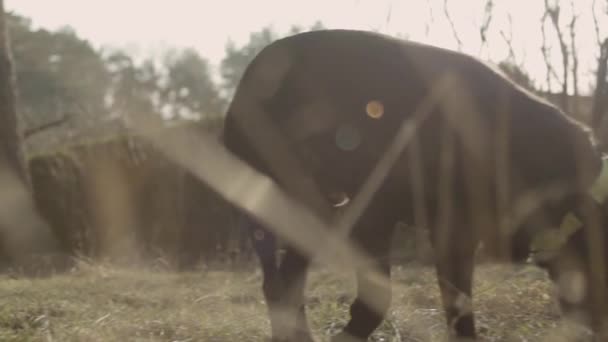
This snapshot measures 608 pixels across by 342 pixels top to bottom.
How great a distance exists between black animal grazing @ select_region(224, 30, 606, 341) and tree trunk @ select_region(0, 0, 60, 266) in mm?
5530

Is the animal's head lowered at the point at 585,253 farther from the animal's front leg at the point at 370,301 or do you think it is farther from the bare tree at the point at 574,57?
the bare tree at the point at 574,57

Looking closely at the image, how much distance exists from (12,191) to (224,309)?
4.90m

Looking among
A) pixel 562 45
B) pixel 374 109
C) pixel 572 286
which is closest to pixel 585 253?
pixel 572 286

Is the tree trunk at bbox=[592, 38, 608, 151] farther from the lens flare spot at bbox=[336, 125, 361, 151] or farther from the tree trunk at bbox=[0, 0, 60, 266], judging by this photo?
the tree trunk at bbox=[0, 0, 60, 266]

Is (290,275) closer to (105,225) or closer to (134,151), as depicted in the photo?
(105,225)

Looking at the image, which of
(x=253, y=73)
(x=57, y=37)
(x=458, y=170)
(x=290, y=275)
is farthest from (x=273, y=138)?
(x=57, y=37)

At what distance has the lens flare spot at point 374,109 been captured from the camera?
3.87 m

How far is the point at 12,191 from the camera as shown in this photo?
912cm

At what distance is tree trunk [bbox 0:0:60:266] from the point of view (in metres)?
8.97

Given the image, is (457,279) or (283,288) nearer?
(457,279)

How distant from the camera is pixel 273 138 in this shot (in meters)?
4.15

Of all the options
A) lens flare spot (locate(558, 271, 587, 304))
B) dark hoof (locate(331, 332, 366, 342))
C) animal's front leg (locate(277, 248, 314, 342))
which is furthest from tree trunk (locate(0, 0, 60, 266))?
lens flare spot (locate(558, 271, 587, 304))

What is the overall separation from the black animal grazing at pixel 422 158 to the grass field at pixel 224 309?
1.44 ft

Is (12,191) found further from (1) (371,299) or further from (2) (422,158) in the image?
(2) (422,158)
